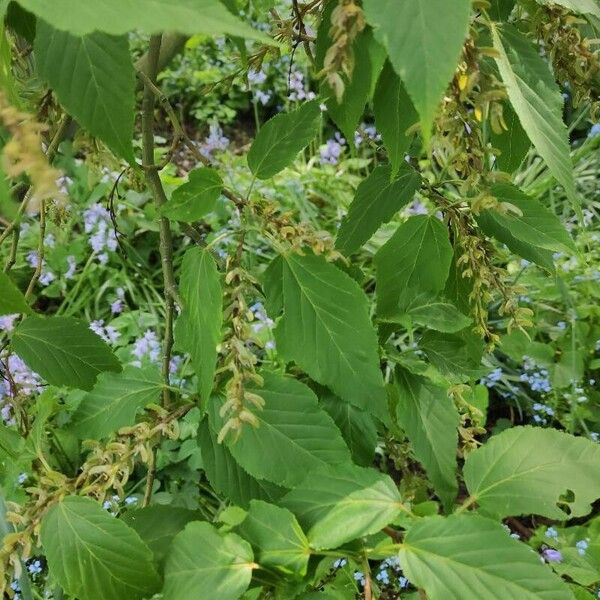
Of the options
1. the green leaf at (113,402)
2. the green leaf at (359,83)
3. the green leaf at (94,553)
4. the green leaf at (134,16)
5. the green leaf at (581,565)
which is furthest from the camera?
the green leaf at (581,565)

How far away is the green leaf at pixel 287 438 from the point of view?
62 centimetres

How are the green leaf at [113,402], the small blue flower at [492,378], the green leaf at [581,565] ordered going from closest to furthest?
the green leaf at [113,402]
the green leaf at [581,565]
the small blue flower at [492,378]

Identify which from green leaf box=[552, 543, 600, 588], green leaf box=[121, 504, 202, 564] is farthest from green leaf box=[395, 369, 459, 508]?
green leaf box=[552, 543, 600, 588]

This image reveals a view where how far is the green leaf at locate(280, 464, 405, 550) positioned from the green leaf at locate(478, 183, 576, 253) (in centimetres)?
29

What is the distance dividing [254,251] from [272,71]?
1.42m

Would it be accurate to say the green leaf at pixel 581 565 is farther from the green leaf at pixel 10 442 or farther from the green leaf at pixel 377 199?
the green leaf at pixel 10 442

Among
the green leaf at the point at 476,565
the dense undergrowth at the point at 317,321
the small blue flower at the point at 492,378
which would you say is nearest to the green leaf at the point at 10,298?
the dense undergrowth at the point at 317,321

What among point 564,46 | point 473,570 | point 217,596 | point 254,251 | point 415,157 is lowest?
point 254,251

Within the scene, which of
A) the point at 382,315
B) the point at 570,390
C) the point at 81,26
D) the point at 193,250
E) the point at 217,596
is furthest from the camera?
the point at 570,390

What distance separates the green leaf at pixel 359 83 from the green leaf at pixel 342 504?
30 cm

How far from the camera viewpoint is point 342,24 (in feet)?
1.37

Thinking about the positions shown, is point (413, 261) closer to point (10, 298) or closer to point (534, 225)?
point (534, 225)

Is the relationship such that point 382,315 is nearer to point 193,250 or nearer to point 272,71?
point 193,250

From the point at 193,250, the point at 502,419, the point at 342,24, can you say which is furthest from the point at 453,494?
the point at 502,419
